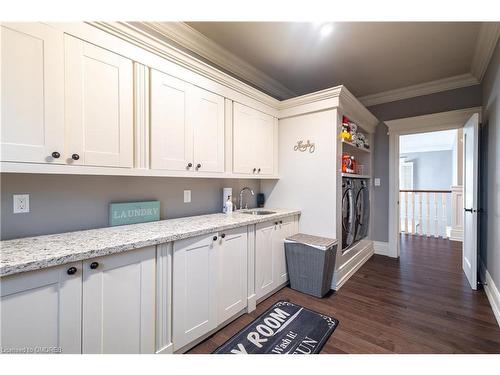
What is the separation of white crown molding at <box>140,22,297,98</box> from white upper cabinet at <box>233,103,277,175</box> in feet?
2.21

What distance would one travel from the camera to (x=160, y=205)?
202cm

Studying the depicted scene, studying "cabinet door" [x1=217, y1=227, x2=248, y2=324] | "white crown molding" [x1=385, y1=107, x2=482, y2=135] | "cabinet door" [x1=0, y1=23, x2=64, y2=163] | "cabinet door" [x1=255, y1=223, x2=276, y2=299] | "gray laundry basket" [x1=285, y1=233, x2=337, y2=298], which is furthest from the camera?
"white crown molding" [x1=385, y1=107, x2=482, y2=135]

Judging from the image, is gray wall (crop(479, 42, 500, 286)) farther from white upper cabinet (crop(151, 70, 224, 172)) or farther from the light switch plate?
the light switch plate

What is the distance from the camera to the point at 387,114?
382 cm

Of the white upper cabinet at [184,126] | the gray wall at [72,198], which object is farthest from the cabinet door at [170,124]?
the gray wall at [72,198]

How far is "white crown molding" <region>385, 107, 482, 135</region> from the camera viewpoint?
3.14 metres

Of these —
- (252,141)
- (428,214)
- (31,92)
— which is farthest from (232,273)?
(428,214)

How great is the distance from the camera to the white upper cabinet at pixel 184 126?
1710mm

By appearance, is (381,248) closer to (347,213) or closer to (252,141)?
(347,213)

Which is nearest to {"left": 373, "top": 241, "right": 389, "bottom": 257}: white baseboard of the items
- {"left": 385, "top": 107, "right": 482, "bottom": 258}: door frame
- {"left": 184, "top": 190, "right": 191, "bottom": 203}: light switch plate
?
{"left": 385, "top": 107, "right": 482, "bottom": 258}: door frame

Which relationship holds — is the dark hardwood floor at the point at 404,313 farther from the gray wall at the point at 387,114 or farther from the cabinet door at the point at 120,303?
the gray wall at the point at 387,114

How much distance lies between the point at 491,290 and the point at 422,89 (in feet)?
9.32

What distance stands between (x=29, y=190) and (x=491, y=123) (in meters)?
4.19

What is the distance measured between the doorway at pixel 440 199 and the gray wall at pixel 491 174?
123mm
